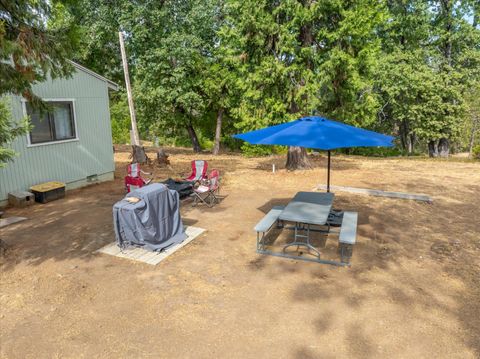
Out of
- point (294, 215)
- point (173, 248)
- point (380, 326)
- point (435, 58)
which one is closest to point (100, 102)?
point (173, 248)

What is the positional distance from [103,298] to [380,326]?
376 cm

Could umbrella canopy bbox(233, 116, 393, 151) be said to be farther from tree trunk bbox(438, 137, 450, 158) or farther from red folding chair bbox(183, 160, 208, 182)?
tree trunk bbox(438, 137, 450, 158)

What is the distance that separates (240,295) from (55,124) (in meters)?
9.16

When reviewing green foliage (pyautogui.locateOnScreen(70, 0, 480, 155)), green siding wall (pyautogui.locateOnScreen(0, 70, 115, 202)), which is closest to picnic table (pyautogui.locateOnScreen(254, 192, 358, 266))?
green foliage (pyautogui.locateOnScreen(70, 0, 480, 155))

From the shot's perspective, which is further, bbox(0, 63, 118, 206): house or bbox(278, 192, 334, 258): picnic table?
bbox(0, 63, 118, 206): house

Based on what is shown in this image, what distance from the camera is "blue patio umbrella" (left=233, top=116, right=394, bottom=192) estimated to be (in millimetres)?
6070

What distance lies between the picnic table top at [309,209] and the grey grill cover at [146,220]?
2.23 meters

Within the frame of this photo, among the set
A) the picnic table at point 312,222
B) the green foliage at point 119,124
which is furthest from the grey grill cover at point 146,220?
A: the green foliage at point 119,124

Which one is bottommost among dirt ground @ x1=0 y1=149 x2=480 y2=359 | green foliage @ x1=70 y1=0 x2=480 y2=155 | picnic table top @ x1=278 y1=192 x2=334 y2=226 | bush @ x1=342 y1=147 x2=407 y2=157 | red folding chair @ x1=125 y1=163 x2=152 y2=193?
dirt ground @ x1=0 y1=149 x2=480 y2=359

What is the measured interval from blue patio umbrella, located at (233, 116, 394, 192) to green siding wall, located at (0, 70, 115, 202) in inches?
275

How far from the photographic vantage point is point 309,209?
21.9 feet

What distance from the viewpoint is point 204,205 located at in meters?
9.61

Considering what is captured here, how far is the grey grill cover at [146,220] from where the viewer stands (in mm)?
6332

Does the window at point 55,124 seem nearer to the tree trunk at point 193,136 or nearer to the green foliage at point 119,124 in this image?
the tree trunk at point 193,136
